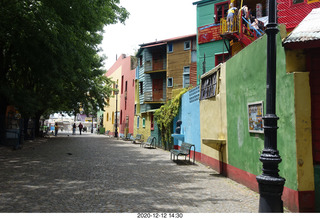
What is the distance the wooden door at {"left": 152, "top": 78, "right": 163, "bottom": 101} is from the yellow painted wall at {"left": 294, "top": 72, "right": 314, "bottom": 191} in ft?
76.8

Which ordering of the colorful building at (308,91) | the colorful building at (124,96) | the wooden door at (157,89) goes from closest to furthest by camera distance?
the colorful building at (308,91) < the wooden door at (157,89) < the colorful building at (124,96)

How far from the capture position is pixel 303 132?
5121 mm

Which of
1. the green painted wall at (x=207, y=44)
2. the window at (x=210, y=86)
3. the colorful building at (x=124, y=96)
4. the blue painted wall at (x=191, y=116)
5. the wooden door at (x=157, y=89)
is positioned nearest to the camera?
the window at (x=210, y=86)

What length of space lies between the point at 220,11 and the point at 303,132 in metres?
14.7

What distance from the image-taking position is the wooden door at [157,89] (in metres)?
28.5

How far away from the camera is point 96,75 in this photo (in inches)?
1168

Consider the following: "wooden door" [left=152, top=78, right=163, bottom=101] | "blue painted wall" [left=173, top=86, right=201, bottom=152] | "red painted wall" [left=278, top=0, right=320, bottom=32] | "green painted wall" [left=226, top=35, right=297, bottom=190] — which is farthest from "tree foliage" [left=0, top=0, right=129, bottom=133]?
"wooden door" [left=152, top=78, right=163, bottom=101]

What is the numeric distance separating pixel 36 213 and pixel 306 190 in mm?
4841

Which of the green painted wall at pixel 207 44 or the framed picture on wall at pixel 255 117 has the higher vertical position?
the green painted wall at pixel 207 44

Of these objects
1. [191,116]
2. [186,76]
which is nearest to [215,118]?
[191,116]

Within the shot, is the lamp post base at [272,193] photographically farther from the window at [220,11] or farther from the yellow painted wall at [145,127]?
the yellow painted wall at [145,127]

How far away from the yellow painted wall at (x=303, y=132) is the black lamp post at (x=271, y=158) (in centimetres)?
117

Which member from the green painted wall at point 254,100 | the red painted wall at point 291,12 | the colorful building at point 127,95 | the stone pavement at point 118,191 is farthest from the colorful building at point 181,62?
the green painted wall at point 254,100

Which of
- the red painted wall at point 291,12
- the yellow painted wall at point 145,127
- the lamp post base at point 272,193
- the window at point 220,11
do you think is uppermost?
the window at point 220,11
